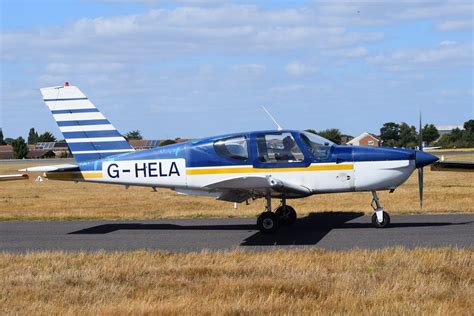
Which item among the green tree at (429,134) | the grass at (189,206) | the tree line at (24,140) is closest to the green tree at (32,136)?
the tree line at (24,140)

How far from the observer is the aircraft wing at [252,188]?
13164 millimetres

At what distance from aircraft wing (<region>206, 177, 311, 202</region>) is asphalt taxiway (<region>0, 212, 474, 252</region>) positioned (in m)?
0.72

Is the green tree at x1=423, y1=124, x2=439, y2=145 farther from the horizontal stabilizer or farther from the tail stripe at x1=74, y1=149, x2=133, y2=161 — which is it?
the tail stripe at x1=74, y1=149, x2=133, y2=161

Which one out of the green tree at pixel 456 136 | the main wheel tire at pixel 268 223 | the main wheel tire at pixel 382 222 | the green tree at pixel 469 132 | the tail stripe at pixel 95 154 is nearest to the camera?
the main wheel tire at pixel 268 223

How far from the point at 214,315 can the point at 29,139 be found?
182 m

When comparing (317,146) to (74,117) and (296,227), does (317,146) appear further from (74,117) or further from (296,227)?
(74,117)

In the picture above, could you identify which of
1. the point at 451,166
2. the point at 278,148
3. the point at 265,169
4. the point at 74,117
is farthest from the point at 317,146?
the point at 74,117

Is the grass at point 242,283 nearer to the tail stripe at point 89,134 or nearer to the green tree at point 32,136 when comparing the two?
the tail stripe at point 89,134

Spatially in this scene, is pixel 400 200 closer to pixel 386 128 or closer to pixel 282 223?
pixel 282 223

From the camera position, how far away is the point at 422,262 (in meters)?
9.45

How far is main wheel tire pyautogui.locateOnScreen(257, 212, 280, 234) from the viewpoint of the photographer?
13.6 metres

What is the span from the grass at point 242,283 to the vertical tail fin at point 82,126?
4.76 metres

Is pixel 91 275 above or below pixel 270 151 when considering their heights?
below

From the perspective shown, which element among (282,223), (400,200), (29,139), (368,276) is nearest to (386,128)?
(400,200)
